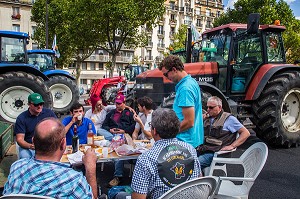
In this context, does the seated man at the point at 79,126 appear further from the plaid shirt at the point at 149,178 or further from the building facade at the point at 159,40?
the building facade at the point at 159,40

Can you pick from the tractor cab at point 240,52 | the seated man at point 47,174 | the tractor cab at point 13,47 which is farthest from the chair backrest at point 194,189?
the tractor cab at point 13,47

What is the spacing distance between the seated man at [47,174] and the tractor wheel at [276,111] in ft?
15.9

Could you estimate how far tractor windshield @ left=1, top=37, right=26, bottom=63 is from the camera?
8159mm

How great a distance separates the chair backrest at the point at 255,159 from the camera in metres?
2.69

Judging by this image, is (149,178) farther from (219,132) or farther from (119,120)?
(119,120)

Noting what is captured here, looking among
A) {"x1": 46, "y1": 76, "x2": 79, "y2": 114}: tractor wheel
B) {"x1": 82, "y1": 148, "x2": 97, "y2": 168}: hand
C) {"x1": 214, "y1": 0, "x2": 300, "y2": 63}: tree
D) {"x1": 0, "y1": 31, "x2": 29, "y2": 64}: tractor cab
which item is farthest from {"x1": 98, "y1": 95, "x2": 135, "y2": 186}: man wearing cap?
{"x1": 214, "y1": 0, "x2": 300, "y2": 63}: tree

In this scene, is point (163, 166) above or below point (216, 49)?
below

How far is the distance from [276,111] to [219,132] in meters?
2.63

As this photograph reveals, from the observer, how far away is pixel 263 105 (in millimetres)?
5977

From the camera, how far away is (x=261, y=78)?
6141mm

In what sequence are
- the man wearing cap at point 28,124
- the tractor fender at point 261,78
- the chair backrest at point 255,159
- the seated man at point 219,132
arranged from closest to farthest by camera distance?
the chair backrest at point 255,159 → the seated man at point 219,132 → the man wearing cap at point 28,124 → the tractor fender at point 261,78

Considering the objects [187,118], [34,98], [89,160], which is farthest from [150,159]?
[34,98]

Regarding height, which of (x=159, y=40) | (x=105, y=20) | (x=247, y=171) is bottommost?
(x=247, y=171)

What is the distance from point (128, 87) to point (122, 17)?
10.8 m
